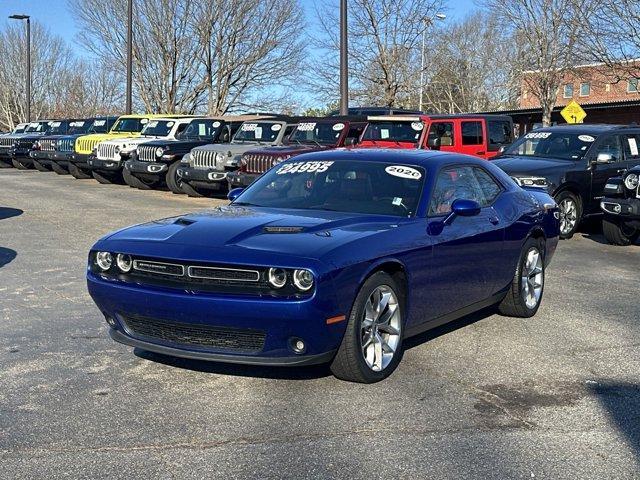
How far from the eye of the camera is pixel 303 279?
4.75m

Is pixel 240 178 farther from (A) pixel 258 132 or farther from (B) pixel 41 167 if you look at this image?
(B) pixel 41 167

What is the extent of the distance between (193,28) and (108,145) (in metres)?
14.5

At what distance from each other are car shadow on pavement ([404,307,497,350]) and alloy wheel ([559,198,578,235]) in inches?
235

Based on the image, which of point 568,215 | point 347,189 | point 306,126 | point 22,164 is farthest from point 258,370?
point 22,164

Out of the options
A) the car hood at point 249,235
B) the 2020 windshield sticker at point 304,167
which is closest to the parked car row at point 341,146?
the 2020 windshield sticker at point 304,167

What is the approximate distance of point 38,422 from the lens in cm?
459

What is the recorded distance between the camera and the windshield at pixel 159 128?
21422 mm

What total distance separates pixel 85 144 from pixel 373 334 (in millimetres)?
19418

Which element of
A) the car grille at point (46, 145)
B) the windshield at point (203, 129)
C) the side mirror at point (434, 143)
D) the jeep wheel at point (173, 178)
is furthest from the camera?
the car grille at point (46, 145)

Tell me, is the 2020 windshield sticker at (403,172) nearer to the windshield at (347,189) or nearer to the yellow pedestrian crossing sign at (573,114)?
the windshield at (347,189)

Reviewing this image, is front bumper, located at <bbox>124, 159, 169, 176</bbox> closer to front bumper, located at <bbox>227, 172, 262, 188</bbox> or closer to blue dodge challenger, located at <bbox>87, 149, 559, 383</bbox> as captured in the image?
front bumper, located at <bbox>227, 172, 262, 188</bbox>

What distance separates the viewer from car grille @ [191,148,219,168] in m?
17.6

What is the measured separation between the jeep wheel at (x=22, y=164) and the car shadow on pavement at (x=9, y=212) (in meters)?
14.4

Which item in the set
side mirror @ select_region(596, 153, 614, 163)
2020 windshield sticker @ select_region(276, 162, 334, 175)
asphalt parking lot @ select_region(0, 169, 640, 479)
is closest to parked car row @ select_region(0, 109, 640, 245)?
side mirror @ select_region(596, 153, 614, 163)
